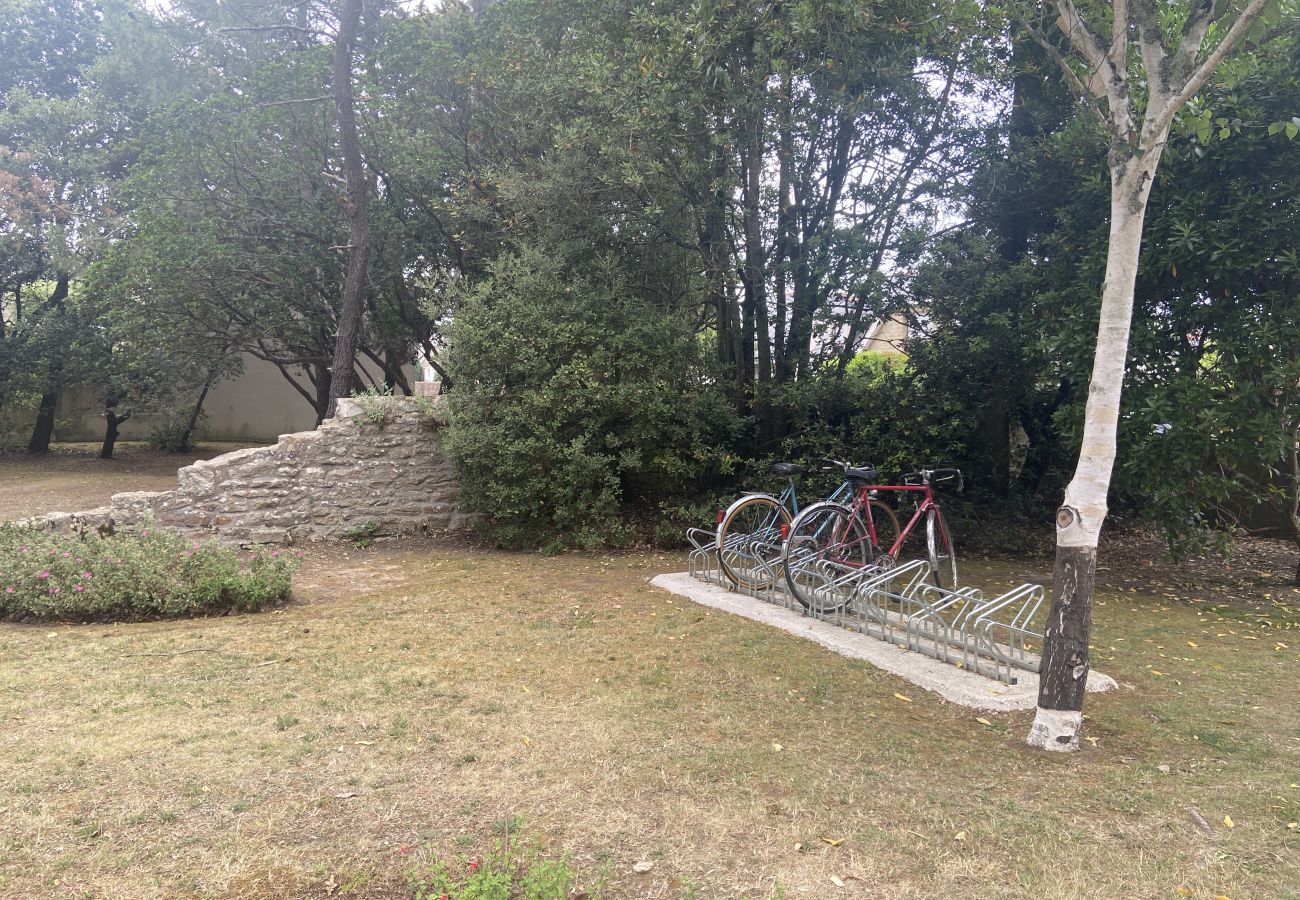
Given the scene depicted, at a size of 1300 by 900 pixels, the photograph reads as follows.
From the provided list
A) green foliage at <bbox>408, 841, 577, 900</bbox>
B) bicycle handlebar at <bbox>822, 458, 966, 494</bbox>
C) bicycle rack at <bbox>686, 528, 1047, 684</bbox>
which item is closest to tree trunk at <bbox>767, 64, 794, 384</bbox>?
bicycle handlebar at <bbox>822, 458, 966, 494</bbox>

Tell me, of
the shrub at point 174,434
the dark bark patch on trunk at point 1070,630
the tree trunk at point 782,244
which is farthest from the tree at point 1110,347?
the shrub at point 174,434

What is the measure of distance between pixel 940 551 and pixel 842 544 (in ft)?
12.1

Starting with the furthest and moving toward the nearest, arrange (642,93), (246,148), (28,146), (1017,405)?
(28,146) < (246,148) < (1017,405) < (642,93)

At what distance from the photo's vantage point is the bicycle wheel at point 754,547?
6051 mm

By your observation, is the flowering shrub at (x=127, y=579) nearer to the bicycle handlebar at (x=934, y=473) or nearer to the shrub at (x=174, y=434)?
the bicycle handlebar at (x=934, y=473)

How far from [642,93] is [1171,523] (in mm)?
5885

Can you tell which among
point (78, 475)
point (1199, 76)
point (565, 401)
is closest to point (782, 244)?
point (565, 401)

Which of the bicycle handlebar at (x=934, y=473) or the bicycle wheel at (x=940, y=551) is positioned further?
the bicycle handlebar at (x=934, y=473)

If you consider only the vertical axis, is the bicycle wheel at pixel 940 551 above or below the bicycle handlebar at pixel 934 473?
below

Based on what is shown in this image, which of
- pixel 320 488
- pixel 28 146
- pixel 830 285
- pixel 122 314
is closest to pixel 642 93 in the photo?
pixel 830 285

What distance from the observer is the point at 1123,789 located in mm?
2924

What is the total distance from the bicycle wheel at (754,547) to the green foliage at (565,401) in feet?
6.60

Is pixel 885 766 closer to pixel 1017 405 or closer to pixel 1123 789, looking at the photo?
pixel 1123 789

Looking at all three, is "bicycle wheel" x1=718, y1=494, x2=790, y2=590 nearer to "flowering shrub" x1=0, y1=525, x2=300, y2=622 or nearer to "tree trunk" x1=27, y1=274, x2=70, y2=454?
"flowering shrub" x1=0, y1=525, x2=300, y2=622
